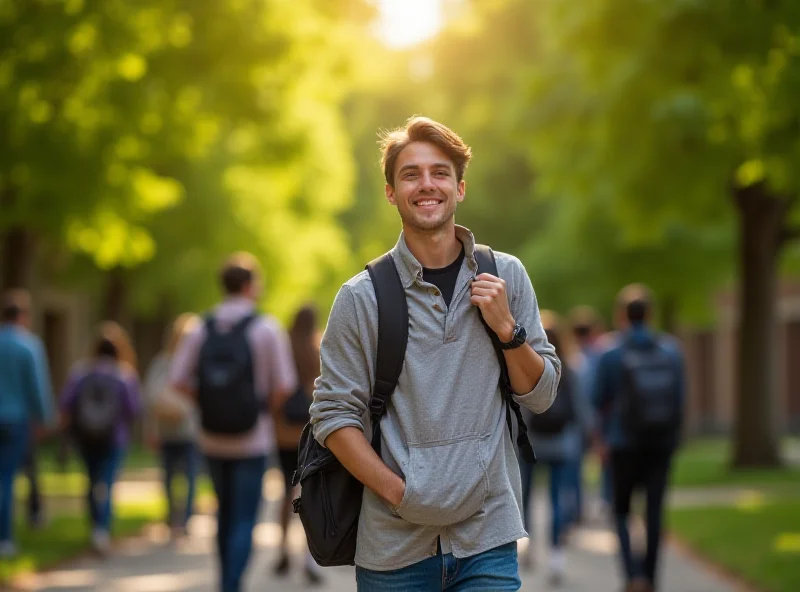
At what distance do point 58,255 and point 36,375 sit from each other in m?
18.0

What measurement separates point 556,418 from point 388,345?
759cm

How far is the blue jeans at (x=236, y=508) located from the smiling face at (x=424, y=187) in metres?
4.39

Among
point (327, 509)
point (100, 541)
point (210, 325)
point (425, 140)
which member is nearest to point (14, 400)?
point (100, 541)

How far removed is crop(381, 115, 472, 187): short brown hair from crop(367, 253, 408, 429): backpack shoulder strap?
386 mm

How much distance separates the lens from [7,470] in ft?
39.9

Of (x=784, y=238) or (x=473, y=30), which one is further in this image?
(x=473, y=30)

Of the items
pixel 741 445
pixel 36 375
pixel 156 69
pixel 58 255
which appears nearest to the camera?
pixel 36 375

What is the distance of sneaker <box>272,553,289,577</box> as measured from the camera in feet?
37.3

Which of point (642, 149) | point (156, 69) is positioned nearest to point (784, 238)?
point (642, 149)

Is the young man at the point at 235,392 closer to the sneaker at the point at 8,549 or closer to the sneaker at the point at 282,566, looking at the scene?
the sneaker at the point at 282,566

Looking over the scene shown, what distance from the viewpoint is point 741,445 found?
21.5 meters

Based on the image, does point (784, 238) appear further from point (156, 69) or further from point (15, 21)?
point (15, 21)

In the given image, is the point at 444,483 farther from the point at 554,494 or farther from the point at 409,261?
the point at 554,494

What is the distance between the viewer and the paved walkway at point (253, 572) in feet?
35.1
